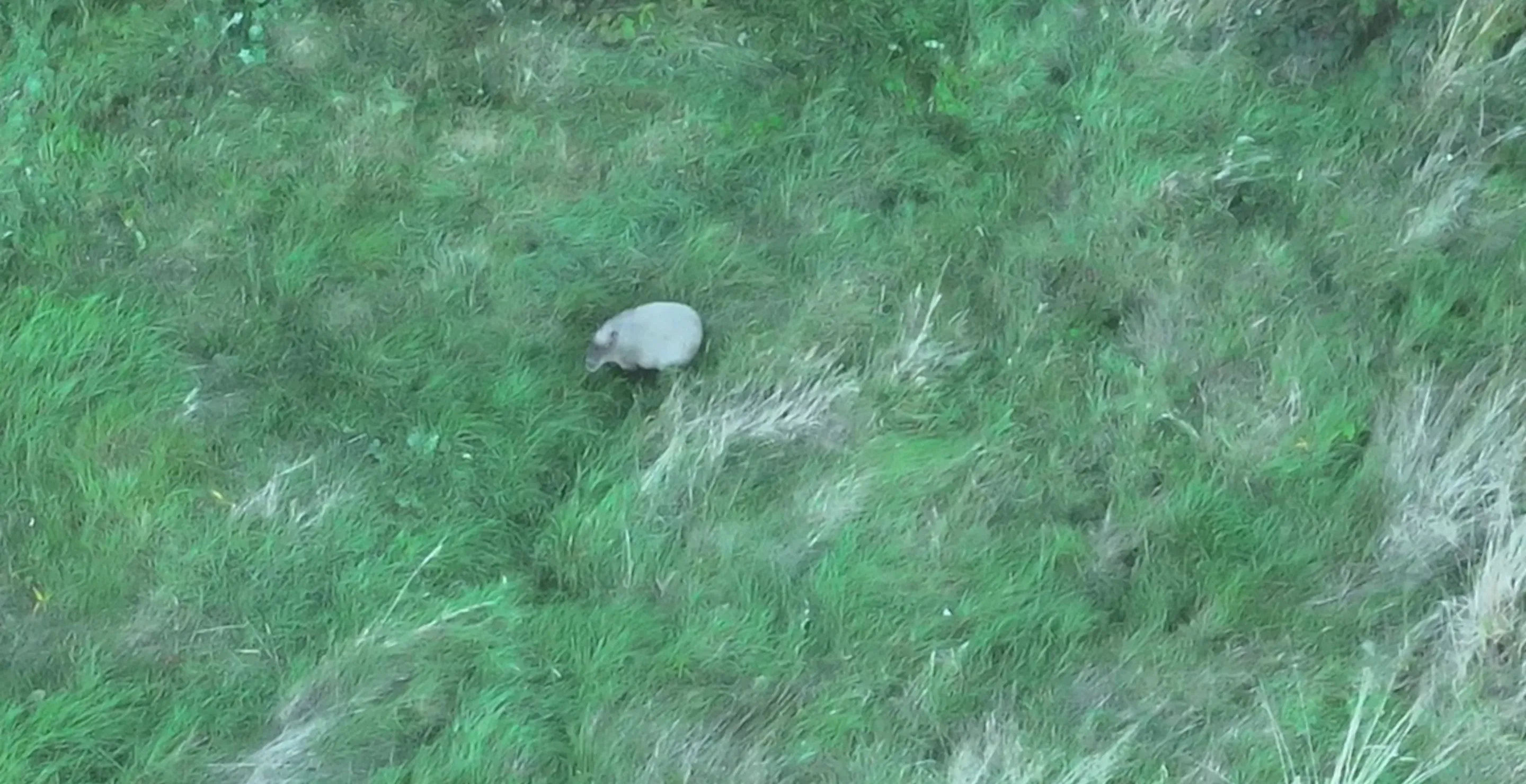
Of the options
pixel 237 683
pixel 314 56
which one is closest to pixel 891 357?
pixel 237 683

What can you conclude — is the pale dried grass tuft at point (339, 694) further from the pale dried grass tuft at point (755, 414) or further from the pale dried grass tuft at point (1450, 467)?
the pale dried grass tuft at point (1450, 467)

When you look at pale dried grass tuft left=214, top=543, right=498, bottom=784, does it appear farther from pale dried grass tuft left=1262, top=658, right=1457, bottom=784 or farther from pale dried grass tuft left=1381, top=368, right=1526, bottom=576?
pale dried grass tuft left=1381, top=368, right=1526, bottom=576

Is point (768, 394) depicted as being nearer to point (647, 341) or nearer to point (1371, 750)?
point (647, 341)

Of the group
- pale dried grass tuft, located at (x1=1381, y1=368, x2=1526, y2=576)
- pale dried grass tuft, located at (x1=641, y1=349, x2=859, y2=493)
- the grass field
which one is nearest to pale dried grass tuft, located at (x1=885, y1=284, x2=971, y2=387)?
the grass field

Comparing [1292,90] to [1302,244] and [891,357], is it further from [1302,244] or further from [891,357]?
[891,357]

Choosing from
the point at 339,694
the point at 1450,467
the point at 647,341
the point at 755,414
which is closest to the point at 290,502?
the point at 339,694

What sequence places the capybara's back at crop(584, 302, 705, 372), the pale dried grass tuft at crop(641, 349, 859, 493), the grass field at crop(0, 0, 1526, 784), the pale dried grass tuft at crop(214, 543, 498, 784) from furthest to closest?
the capybara's back at crop(584, 302, 705, 372), the pale dried grass tuft at crop(641, 349, 859, 493), the grass field at crop(0, 0, 1526, 784), the pale dried grass tuft at crop(214, 543, 498, 784)
